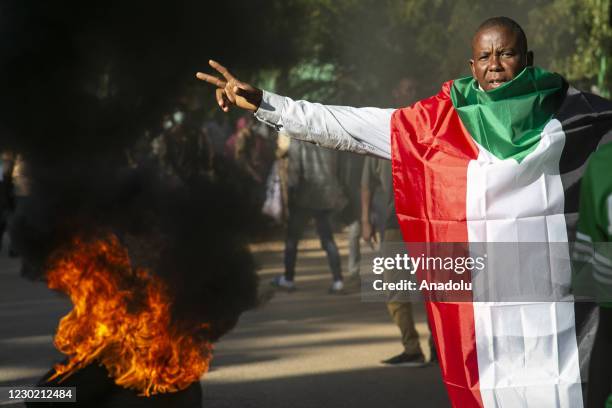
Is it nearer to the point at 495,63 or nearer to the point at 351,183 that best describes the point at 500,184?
the point at 495,63

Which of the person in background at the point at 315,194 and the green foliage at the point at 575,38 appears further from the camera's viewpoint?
the green foliage at the point at 575,38

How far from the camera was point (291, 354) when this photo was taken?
7.18 m

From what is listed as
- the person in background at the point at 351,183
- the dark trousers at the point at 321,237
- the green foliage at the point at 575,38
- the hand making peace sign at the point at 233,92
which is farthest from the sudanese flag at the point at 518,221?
the green foliage at the point at 575,38

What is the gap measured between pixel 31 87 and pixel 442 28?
10175mm

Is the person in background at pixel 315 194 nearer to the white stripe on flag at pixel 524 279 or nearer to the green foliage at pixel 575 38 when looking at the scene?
the green foliage at pixel 575 38

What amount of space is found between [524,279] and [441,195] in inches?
16.9

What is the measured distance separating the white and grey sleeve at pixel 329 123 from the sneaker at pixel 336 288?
6481mm

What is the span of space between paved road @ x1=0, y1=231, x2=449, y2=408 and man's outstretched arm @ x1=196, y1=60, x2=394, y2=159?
5.71 feet

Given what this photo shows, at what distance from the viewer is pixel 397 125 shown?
12.8 feet

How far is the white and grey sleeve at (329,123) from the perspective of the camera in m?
3.87

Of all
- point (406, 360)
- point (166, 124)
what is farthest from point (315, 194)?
point (406, 360)

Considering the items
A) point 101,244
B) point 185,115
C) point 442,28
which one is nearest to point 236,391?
point 101,244

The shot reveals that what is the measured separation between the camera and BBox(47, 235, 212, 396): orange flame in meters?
4.73

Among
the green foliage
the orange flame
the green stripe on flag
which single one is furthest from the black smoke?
the green foliage
